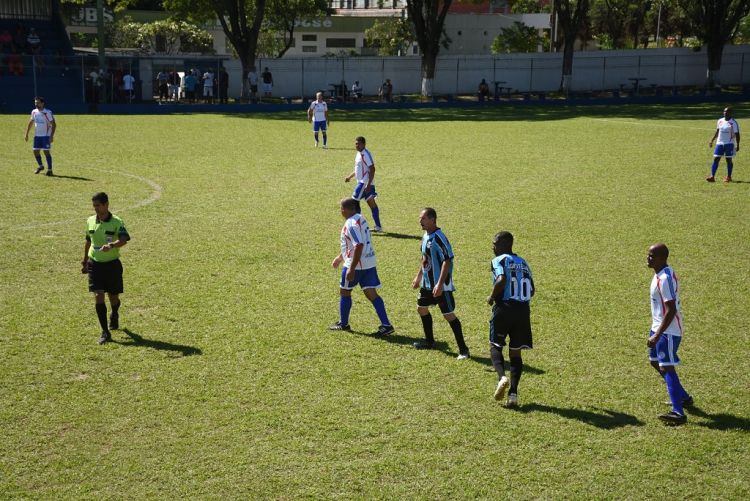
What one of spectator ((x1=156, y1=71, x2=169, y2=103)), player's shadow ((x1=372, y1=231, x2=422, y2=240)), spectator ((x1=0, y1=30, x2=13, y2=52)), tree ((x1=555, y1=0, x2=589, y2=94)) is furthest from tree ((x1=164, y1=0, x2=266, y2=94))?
player's shadow ((x1=372, y1=231, x2=422, y2=240))

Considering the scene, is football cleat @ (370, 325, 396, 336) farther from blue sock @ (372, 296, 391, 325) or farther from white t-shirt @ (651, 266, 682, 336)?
white t-shirt @ (651, 266, 682, 336)

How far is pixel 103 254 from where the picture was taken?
11031 millimetres

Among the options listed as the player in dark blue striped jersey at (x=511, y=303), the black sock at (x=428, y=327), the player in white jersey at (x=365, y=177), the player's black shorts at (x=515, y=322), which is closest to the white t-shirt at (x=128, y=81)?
the player in white jersey at (x=365, y=177)

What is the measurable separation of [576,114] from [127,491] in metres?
43.4

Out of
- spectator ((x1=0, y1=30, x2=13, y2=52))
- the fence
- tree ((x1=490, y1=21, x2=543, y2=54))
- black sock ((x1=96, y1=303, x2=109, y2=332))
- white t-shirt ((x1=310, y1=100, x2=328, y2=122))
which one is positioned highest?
tree ((x1=490, y1=21, x2=543, y2=54))

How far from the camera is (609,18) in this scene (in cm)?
7631

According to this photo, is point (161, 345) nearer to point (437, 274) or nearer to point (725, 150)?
point (437, 274)

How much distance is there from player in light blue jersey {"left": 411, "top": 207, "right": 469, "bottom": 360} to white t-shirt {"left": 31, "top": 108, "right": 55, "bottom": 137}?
17148 millimetres

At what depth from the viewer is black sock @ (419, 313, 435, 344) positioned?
1073 centimetres

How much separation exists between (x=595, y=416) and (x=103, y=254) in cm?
673

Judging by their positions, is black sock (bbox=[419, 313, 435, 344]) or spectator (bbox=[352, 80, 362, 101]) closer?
black sock (bbox=[419, 313, 435, 344])

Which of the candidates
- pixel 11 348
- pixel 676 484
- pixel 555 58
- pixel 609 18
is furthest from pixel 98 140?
pixel 609 18

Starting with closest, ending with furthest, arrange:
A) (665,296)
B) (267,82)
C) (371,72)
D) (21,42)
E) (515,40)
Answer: (665,296) < (21,42) < (267,82) < (371,72) < (515,40)

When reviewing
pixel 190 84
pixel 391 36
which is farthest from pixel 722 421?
pixel 391 36
